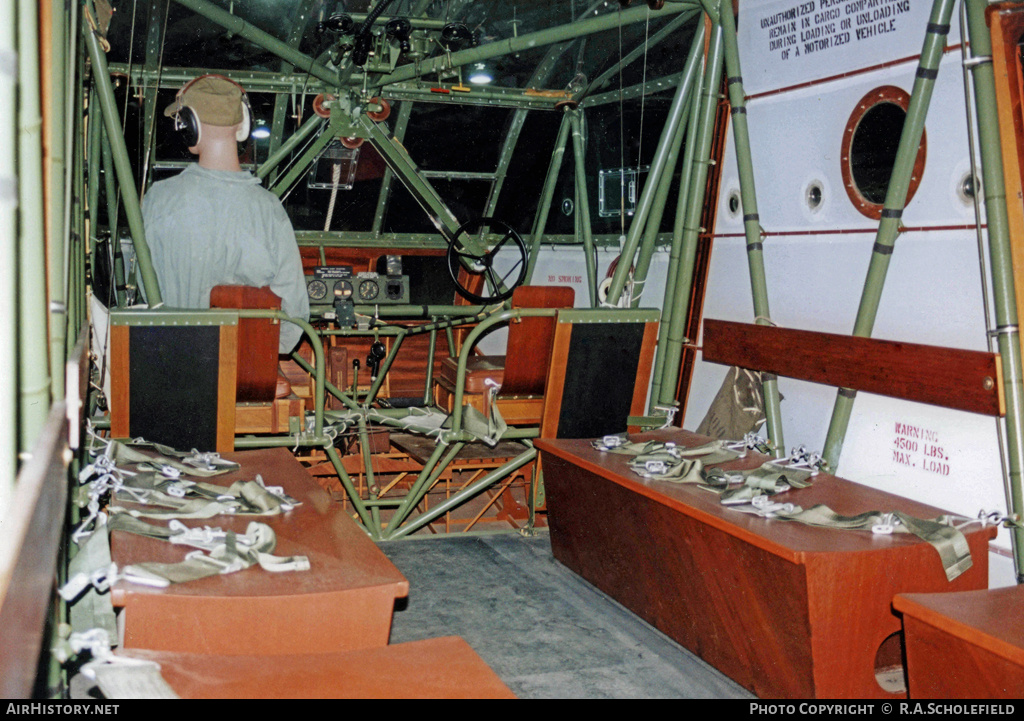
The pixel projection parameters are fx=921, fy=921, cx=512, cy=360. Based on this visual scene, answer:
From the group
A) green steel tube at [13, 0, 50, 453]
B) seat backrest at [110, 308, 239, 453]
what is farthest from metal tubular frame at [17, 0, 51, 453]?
seat backrest at [110, 308, 239, 453]

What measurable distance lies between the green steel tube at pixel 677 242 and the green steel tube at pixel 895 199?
119 centimetres

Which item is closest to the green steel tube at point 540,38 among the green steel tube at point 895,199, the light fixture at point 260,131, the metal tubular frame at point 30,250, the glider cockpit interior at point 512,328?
the glider cockpit interior at point 512,328

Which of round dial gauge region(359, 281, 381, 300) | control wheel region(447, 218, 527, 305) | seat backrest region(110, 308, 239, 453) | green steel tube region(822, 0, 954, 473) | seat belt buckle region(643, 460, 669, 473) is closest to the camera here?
seat belt buckle region(643, 460, 669, 473)

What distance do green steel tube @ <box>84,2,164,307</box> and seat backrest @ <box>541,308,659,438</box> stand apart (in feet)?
5.91

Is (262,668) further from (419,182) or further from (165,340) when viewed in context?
(419,182)

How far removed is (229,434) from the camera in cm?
388

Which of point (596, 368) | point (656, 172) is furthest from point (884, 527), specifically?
point (656, 172)

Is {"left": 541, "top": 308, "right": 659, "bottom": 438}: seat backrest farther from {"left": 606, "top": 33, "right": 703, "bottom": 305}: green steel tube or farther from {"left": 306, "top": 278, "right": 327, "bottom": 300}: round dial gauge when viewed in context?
{"left": 306, "top": 278, "right": 327, "bottom": 300}: round dial gauge

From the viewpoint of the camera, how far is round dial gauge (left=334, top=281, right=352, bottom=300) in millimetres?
5974

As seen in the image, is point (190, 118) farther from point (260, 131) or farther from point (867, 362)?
point (867, 362)

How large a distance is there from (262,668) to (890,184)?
10.2 ft

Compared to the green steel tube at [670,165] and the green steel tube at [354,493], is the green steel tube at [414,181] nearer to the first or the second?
the green steel tube at [670,165]

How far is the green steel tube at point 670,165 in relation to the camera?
497 cm

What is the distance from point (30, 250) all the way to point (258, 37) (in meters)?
4.08
